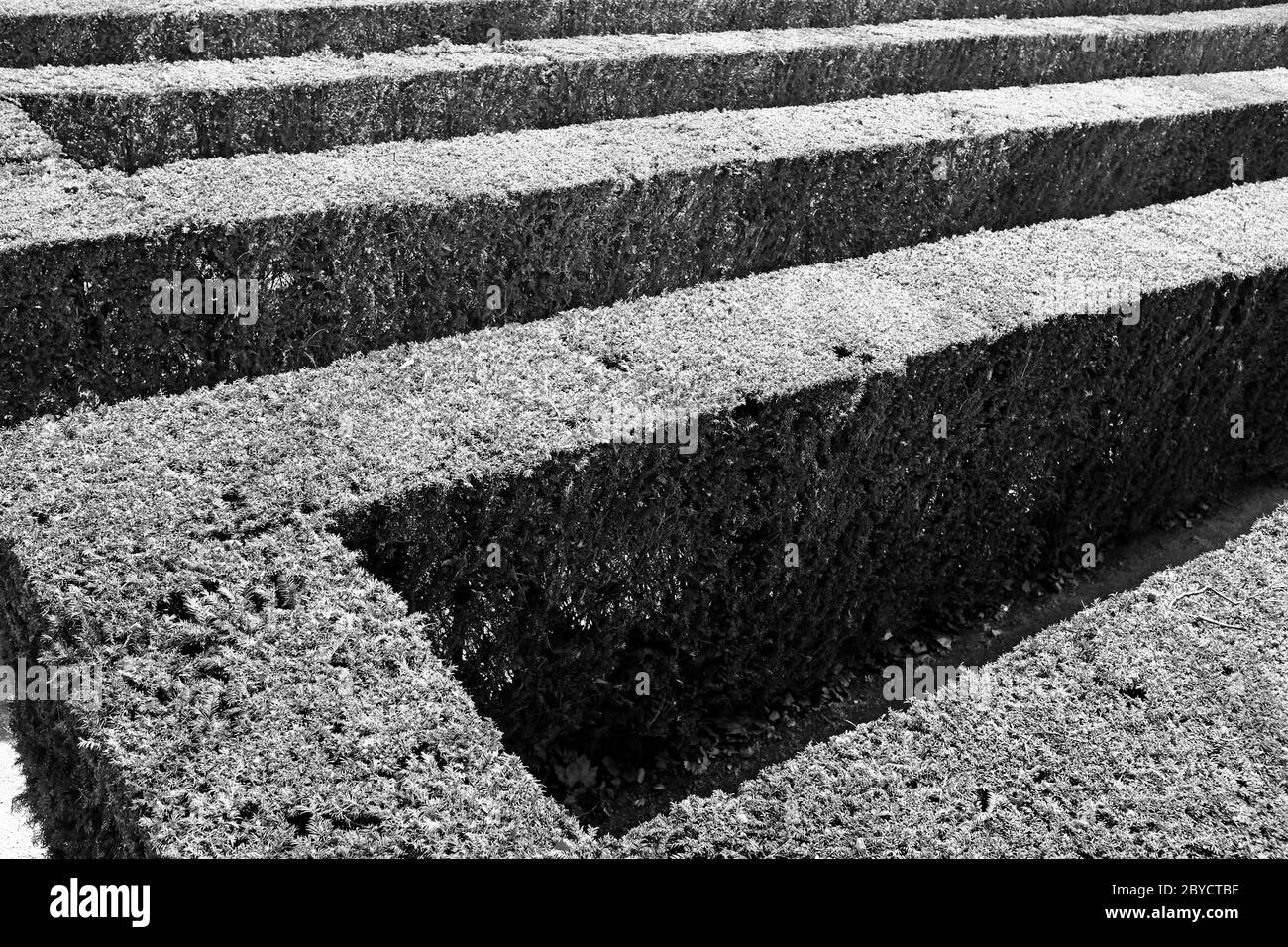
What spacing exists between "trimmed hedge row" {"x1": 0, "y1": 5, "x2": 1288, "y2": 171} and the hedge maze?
6 centimetres

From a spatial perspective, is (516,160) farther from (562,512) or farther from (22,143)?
(562,512)

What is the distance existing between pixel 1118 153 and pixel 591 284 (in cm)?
614

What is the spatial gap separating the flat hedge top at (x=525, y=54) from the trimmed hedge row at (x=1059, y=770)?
8900 mm

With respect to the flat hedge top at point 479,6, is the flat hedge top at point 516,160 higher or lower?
lower

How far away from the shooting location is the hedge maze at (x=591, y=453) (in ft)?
12.0

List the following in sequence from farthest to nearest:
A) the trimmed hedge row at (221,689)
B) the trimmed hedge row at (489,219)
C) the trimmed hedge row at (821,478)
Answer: the trimmed hedge row at (489,219) < the trimmed hedge row at (821,478) < the trimmed hedge row at (221,689)

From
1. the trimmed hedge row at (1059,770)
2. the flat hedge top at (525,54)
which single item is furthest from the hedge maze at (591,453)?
the flat hedge top at (525,54)

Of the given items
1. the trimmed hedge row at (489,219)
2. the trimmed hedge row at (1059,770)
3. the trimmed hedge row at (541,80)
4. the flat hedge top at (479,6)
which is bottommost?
the trimmed hedge row at (1059,770)

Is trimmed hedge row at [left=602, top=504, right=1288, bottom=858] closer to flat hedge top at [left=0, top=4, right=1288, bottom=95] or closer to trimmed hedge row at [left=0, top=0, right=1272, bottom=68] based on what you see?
flat hedge top at [left=0, top=4, right=1288, bottom=95]

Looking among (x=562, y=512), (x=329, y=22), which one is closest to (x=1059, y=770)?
(x=562, y=512)

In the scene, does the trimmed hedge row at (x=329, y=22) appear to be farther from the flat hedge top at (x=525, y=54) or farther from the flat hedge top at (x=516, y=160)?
the flat hedge top at (x=516, y=160)

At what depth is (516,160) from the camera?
28.3 ft

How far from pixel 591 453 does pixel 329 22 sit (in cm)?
961
